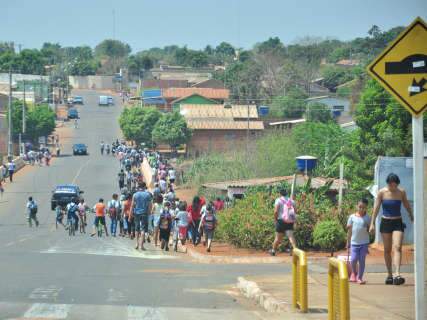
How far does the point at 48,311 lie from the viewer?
1316 centimetres

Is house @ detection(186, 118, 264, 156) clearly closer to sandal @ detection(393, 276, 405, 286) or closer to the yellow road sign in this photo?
sandal @ detection(393, 276, 405, 286)

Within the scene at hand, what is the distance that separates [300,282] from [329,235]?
10080 mm

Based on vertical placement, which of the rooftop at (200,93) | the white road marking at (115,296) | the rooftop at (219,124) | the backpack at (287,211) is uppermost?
the rooftop at (200,93)

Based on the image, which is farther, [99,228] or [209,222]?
[99,228]

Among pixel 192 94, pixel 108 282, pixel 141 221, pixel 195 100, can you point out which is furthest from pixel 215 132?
pixel 108 282

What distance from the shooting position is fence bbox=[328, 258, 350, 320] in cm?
973

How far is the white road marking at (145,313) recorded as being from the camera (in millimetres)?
12809

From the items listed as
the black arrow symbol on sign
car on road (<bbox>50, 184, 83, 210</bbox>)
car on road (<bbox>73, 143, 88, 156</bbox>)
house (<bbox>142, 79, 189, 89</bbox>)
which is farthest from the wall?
the black arrow symbol on sign

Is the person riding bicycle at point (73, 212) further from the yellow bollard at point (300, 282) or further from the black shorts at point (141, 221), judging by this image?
the yellow bollard at point (300, 282)

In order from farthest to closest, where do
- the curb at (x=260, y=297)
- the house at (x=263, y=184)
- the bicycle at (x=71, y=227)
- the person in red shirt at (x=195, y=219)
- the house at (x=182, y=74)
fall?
the house at (x=182, y=74)
the bicycle at (x=71, y=227)
the house at (x=263, y=184)
the person in red shirt at (x=195, y=219)
the curb at (x=260, y=297)

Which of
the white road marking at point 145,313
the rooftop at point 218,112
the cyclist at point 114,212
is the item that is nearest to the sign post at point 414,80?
the white road marking at point 145,313

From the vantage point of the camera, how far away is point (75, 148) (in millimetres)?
93500

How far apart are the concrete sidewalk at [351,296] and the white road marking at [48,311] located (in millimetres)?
2781

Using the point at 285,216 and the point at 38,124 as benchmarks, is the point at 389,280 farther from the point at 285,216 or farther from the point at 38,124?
the point at 38,124
